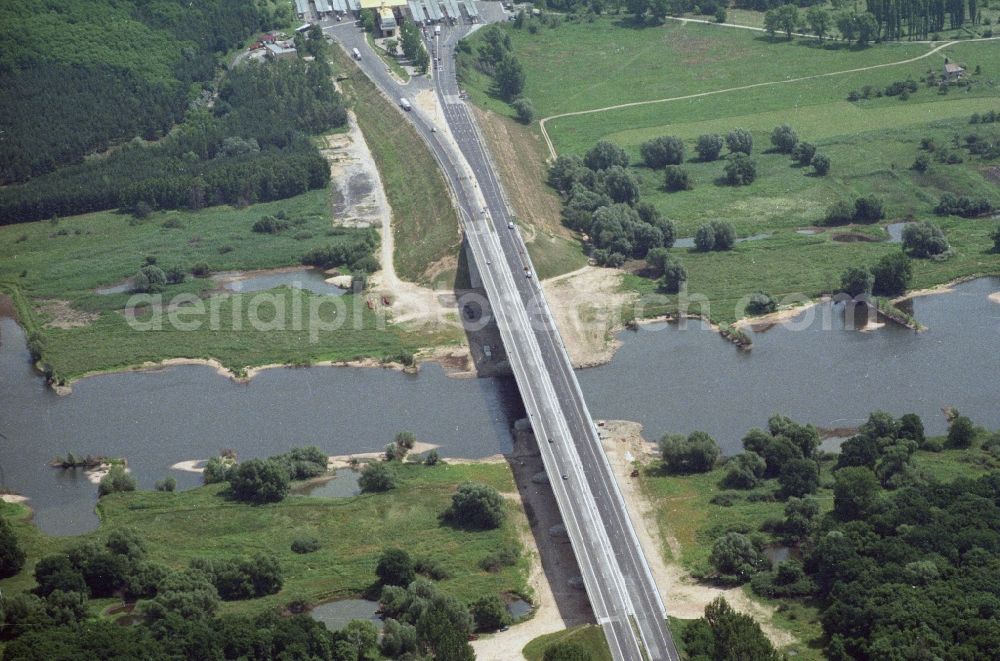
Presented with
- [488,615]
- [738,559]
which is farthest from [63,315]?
[738,559]

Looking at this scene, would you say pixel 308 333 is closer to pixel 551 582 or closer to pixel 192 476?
pixel 192 476

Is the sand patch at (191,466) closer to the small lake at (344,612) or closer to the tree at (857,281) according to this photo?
the small lake at (344,612)

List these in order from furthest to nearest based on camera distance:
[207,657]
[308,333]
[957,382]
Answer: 1. [308,333]
2. [957,382]
3. [207,657]

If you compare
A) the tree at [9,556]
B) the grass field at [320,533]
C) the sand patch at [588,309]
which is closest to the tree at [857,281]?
the sand patch at [588,309]

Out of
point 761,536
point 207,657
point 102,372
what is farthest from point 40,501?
point 761,536

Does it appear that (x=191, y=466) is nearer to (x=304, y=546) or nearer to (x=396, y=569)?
(x=304, y=546)

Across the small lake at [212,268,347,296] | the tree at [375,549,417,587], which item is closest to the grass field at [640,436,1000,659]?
the tree at [375,549,417,587]

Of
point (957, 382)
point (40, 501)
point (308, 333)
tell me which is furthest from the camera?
point (308, 333)
